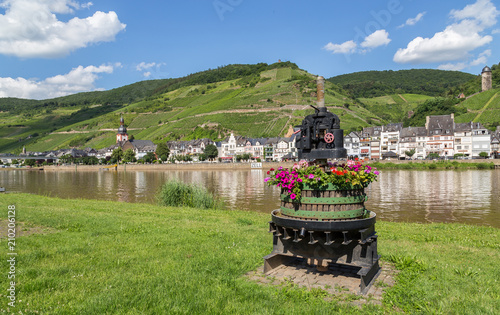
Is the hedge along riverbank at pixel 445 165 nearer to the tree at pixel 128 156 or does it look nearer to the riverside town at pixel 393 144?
the riverside town at pixel 393 144

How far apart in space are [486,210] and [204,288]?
2600 cm

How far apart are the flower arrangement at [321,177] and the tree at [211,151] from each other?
127 metres

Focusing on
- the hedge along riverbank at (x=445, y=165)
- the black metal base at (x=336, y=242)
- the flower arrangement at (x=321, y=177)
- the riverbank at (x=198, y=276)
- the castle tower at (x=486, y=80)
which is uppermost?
the castle tower at (x=486, y=80)

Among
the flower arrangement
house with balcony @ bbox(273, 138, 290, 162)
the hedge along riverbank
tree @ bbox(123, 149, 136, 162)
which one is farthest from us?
tree @ bbox(123, 149, 136, 162)

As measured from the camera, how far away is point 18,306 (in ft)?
17.9

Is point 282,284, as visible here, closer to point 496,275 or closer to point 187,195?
point 496,275

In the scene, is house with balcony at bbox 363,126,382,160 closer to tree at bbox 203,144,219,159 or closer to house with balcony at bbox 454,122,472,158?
house with balcony at bbox 454,122,472,158

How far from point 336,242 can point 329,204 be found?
823 millimetres

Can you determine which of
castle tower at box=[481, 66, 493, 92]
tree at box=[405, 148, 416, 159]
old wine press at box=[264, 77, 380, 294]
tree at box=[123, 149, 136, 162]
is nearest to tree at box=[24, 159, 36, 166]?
tree at box=[123, 149, 136, 162]

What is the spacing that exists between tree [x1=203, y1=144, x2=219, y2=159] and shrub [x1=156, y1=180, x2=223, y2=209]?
108843 millimetres

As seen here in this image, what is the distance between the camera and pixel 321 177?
686 cm

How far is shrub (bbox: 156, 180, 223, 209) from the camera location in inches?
925

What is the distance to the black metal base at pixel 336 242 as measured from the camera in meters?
6.77

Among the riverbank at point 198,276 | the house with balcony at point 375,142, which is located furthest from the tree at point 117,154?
the riverbank at point 198,276
